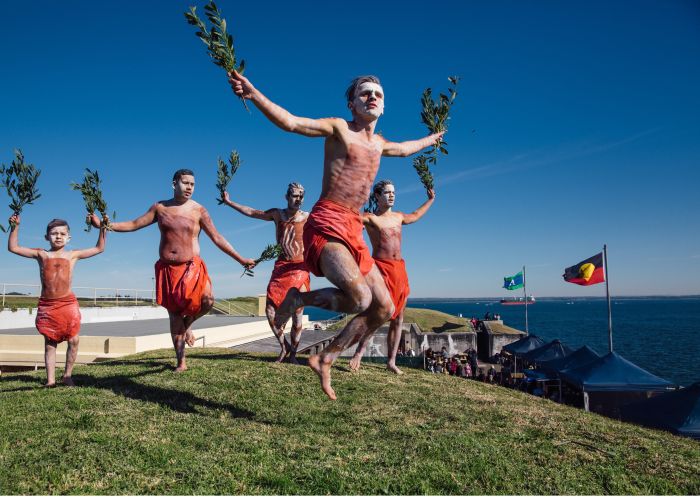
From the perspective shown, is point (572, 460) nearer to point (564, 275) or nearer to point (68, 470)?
point (68, 470)

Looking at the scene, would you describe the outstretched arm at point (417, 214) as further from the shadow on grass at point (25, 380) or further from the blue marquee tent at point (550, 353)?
the blue marquee tent at point (550, 353)

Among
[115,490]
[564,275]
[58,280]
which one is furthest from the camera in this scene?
[564,275]

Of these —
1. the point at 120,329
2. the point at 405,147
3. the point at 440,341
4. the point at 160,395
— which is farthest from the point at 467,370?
the point at 405,147

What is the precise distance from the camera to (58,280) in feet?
22.7

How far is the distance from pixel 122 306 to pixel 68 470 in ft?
96.1

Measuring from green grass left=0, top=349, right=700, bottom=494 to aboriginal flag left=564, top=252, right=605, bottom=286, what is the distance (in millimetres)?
22239

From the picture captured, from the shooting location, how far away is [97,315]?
88.6 ft

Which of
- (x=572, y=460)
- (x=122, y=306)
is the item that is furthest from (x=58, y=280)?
(x=122, y=306)

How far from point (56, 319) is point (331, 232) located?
4.92 m

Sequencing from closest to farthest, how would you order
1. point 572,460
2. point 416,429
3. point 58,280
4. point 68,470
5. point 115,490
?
point 115,490
point 68,470
point 572,460
point 416,429
point 58,280

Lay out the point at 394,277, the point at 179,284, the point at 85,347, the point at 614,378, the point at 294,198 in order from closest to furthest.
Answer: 1. the point at 179,284
2. the point at 394,277
3. the point at 294,198
4. the point at 85,347
5. the point at 614,378

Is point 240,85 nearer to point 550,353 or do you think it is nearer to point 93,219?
point 93,219

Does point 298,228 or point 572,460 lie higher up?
point 298,228

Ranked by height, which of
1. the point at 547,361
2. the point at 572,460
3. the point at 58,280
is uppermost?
the point at 58,280
